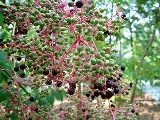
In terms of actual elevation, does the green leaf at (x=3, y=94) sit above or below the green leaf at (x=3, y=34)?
below

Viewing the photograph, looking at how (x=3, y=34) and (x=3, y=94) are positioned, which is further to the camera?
(x=3, y=34)

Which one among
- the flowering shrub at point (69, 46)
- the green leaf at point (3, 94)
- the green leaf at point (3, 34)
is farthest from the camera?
the green leaf at point (3, 34)

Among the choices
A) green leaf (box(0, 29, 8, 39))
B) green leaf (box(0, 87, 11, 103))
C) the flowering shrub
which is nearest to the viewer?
the flowering shrub

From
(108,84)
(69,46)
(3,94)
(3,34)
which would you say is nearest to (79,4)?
(69,46)

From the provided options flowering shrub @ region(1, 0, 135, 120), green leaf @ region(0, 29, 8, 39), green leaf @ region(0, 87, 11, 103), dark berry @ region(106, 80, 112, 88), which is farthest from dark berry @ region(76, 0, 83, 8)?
green leaf @ region(0, 29, 8, 39)

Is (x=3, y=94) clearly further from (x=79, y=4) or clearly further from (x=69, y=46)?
(x=79, y=4)

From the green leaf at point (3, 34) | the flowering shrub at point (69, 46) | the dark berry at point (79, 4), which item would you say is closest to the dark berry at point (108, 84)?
the flowering shrub at point (69, 46)

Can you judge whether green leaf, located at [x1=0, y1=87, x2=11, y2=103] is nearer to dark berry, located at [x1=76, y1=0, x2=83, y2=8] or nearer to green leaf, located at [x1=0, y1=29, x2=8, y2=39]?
green leaf, located at [x1=0, y1=29, x2=8, y2=39]

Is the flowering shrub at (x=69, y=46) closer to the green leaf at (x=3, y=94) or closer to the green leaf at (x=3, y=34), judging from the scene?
A: the green leaf at (x=3, y=94)

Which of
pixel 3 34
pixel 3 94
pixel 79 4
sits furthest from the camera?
pixel 3 34

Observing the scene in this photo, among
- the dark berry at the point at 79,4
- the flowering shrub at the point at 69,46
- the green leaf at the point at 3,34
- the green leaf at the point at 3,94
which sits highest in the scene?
the dark berry at the point at 79,4

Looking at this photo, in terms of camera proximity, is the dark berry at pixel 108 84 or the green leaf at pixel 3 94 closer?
the dark berry at pixel 108 84

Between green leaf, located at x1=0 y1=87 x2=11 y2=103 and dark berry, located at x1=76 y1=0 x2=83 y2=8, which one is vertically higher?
dark berry, located at x1=76 y1=0 x2=83 y2=8

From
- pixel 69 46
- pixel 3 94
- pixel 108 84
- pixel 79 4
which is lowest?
pixel 3 94
